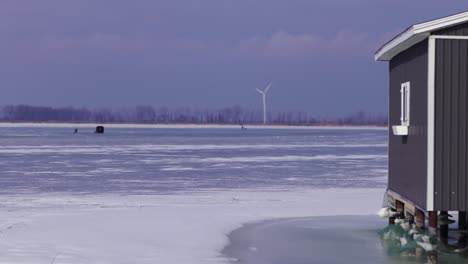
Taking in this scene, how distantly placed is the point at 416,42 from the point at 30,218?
30.0 ft

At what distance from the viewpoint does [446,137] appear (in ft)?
38.5

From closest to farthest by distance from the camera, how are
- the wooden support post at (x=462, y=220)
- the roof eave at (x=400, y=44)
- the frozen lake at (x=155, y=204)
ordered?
the roof eave at (x=400, y=44) → the frozen lake at (x=155, y=204) → the wooden support post at (x=462, y=220)

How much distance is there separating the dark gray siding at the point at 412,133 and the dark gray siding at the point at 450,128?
27 cm

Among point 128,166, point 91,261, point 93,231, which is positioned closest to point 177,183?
point 128,166

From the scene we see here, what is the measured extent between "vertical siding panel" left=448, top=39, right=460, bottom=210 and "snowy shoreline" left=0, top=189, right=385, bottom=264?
3.74 meters

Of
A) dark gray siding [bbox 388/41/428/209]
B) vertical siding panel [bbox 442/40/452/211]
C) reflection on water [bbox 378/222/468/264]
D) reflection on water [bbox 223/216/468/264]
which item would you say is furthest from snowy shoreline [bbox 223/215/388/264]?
vertical siding panel [bbox 442/40/452/211]

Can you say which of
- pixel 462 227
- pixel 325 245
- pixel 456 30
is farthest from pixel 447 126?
pixel 462 227

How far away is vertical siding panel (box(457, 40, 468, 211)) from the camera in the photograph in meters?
11.6

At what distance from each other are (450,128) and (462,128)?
0.18 metres

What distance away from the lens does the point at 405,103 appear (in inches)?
563

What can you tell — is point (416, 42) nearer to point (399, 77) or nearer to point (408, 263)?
point (399, 77)

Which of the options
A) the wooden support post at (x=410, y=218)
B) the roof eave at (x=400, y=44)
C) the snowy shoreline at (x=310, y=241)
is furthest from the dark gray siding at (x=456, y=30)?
the wooden support post at (x=410, y=218)

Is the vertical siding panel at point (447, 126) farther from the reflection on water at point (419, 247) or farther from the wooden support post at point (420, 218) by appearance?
the wooden support post at point (420, 218)

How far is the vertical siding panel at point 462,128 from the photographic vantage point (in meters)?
11.6
